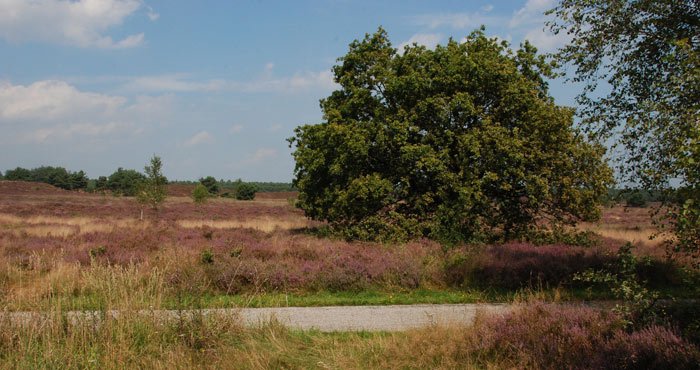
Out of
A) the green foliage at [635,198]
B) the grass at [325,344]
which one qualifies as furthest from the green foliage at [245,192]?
the green foliage at [635,198]

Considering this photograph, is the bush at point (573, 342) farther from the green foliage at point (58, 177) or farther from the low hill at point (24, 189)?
the green foliage at point (58, 177)

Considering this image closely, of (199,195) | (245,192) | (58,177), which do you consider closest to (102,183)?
(58,177)

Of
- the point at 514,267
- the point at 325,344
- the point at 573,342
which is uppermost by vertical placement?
the point at 573,342

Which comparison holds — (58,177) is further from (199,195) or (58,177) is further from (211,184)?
(199,195)

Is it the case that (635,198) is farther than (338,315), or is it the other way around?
(338,315)

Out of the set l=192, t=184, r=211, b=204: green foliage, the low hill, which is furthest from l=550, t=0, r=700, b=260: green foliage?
the low hill

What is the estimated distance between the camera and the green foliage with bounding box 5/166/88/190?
118 meters

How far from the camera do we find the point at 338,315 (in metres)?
10.3

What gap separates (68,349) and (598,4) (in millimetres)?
10691

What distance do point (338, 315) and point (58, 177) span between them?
426 feet

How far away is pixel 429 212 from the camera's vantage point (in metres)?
21.5

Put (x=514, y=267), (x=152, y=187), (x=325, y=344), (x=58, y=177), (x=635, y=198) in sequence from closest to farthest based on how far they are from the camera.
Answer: (x=325, y=344) → (x=635, y=198) → (x=514, y=267) → (x=152, y=187) → (x=58, y=177)

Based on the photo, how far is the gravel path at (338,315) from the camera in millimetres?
7727

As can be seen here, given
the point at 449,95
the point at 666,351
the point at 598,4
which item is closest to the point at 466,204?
the point at 449,95
